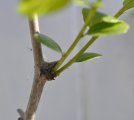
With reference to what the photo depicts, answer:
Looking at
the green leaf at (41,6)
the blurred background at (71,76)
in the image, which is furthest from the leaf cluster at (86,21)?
the blurred background at (71,76)

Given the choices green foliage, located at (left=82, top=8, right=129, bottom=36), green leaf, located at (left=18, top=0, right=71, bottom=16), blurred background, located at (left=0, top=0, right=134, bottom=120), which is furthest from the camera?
blurred background, located at (left=0, top=0, right=134, bottom=120)

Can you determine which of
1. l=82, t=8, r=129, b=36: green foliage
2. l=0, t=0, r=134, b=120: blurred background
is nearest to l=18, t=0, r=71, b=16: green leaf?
l=82, t=8, r=129, b=36: green foliage

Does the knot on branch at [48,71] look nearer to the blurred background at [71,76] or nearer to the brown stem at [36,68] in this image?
→ the brown stem at [36,68]

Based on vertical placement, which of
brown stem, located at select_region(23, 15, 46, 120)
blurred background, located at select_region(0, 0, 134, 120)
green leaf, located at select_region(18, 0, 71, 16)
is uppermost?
green leaf, located at select_region(18, 0, 71, 16)

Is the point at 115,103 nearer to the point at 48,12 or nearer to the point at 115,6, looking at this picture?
the point at 115,6

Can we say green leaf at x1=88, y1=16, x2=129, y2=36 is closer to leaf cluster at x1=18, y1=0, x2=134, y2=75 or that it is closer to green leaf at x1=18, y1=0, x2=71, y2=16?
leaf cluster at x1=18, y1=0, x2=134, y2=75

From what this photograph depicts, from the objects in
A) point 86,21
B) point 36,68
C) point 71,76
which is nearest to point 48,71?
point 36,68
